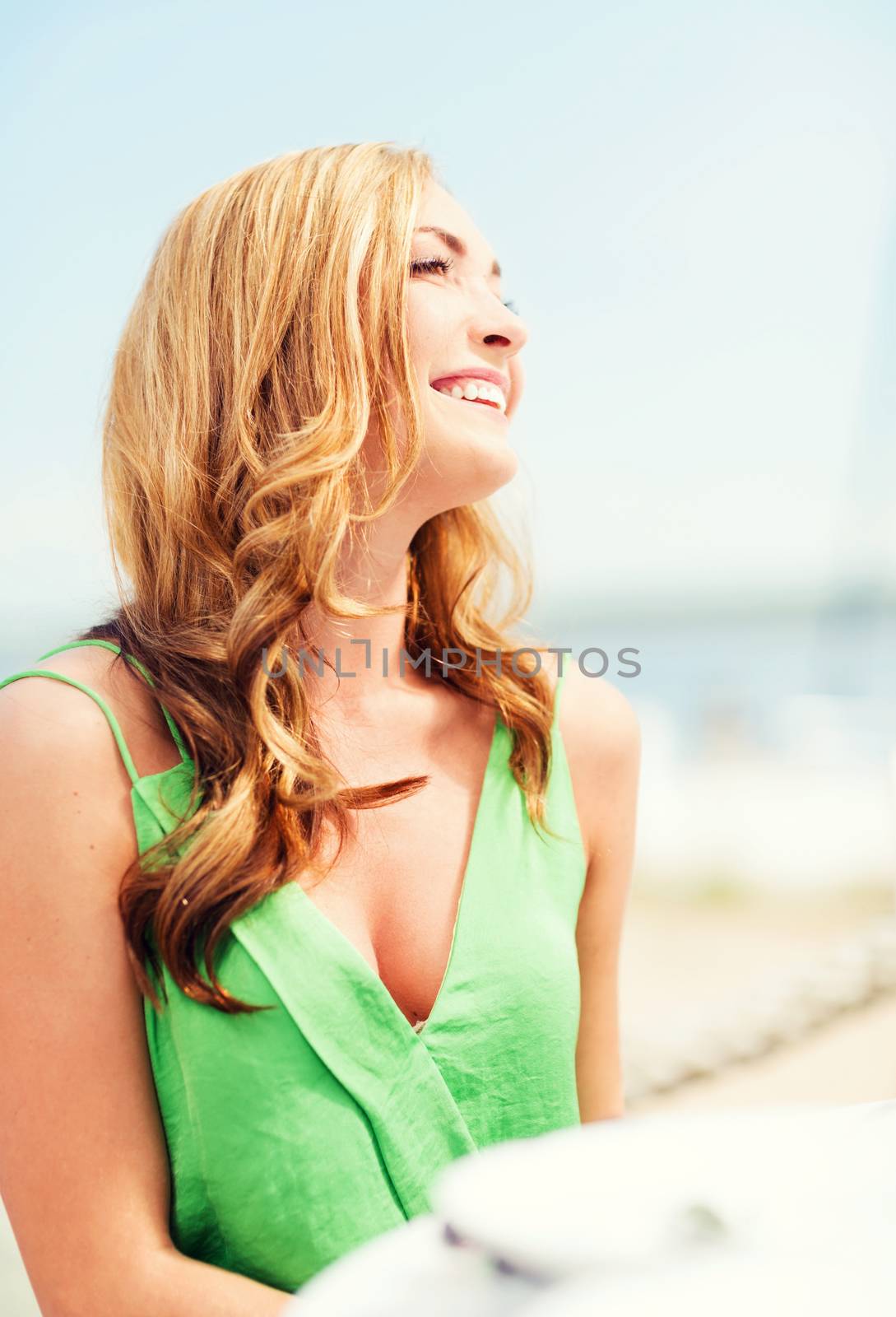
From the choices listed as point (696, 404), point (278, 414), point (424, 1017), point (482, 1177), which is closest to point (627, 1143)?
point (482, 1177)

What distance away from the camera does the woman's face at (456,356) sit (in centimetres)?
107

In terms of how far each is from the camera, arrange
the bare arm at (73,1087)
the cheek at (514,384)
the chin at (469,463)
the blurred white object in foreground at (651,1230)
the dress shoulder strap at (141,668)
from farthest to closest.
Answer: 1. the cheek at (514,384)
2. the chin at (469,463)
3. the dress shoulder strap at (141,668)
4. the bare arm at (73,1087)
5. the blurred white object in foreground at (651,1230)

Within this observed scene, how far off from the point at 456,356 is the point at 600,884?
2.12 feet

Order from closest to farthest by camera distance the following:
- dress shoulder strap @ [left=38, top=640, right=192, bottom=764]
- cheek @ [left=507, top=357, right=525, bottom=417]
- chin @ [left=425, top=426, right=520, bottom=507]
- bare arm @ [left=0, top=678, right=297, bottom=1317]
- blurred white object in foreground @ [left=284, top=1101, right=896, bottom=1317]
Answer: blurred white object in foreground @ [left=284, top=1101, right=896, bottom=1317]
bare arm @ [left=0, top=678, right=297, bottom=1317]
dress shoulder strap @ [left=38, top=640, right=192, bottom=764]
chin @ [left=425, top=426, right=520, bottom=507]
cheek @ [left=507, top=357, right=525, bottom=417]

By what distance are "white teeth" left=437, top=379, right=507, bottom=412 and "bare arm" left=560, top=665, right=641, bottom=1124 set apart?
384mm

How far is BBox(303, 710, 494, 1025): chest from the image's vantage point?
954 mm

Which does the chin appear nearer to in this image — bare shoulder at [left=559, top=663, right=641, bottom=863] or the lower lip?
the lower lip

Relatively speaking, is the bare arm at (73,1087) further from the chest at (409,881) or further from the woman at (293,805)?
the chest at (409,881)

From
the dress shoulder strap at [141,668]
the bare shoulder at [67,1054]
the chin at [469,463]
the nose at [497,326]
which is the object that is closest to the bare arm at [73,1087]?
the bare shoulder at [67,1054]

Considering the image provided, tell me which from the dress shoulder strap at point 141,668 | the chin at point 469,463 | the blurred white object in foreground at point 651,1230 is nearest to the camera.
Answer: the blurred white object in foreground at point 651,1230

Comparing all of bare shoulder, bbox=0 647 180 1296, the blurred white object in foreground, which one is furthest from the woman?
the blurred white object in foreground

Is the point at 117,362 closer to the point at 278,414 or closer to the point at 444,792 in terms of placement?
the point at 278,414

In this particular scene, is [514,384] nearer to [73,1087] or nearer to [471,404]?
[471,404]

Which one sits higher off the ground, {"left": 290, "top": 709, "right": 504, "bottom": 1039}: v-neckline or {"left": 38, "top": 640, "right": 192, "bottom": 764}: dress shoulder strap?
{"left": 38, "top": 640, "right": 192, "bottom": 764}: dress shoulder strap
